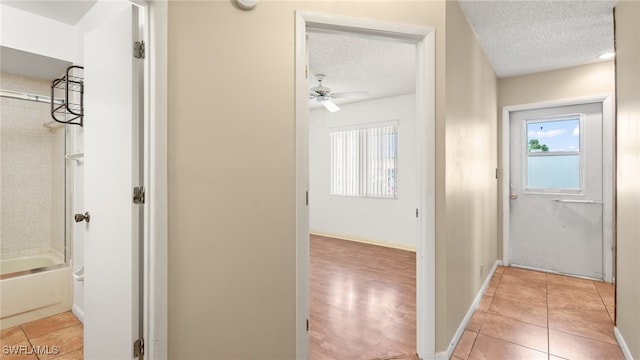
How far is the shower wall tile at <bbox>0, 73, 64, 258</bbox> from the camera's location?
2.89 meters

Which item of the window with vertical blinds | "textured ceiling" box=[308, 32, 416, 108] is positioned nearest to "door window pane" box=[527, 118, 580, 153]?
"textured ceiling" box=[308, 32, 416, 108]

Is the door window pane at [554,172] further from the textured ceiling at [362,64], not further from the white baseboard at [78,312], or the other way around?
the white baseboard at [78,312]

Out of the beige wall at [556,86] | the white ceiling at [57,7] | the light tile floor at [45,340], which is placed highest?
the white ceiling at [57,7]

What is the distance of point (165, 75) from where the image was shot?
139 cm

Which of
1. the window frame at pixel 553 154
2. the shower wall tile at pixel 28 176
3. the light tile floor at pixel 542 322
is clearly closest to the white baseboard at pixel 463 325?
the light tile floor at pixel 542 322

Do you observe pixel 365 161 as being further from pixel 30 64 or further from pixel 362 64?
pixel 30 64

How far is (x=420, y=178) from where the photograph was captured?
1926 millimetres

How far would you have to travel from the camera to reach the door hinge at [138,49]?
1.43 meters

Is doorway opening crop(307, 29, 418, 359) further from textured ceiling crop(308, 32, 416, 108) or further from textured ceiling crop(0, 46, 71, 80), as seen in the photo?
textured ceiling crop(0, 46, 71, 80)

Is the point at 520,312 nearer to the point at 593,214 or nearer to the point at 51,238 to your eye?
the point at 593,214

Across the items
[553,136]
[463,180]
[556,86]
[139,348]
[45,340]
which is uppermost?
[556,86]

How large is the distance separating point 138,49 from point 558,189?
449cm

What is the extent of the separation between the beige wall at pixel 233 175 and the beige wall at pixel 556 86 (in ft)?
9.50

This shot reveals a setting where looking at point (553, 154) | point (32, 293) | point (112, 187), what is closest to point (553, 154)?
point (553, 154)
